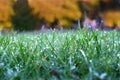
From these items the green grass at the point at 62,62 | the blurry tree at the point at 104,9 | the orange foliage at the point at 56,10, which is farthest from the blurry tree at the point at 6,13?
the green grass at the point at 62,62

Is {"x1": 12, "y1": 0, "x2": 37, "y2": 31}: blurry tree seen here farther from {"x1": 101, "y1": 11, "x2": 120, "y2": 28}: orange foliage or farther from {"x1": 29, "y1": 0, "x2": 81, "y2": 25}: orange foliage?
{"x1": 101, "y1": 11, "x2": 120, "y2": 28}: orange foliage

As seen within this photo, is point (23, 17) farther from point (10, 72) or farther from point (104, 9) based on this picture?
point (10, 72)

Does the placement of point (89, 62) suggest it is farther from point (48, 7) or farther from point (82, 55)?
point (48, 7)

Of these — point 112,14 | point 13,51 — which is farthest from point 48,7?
point 13,51

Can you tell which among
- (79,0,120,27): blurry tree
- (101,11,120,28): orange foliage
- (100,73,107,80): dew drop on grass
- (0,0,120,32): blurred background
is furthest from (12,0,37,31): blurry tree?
(100,73,107,80): dew drop on grass

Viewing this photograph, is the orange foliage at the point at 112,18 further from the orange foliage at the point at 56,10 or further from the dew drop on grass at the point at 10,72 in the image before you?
the dew drop on grass at the point at 10,72
